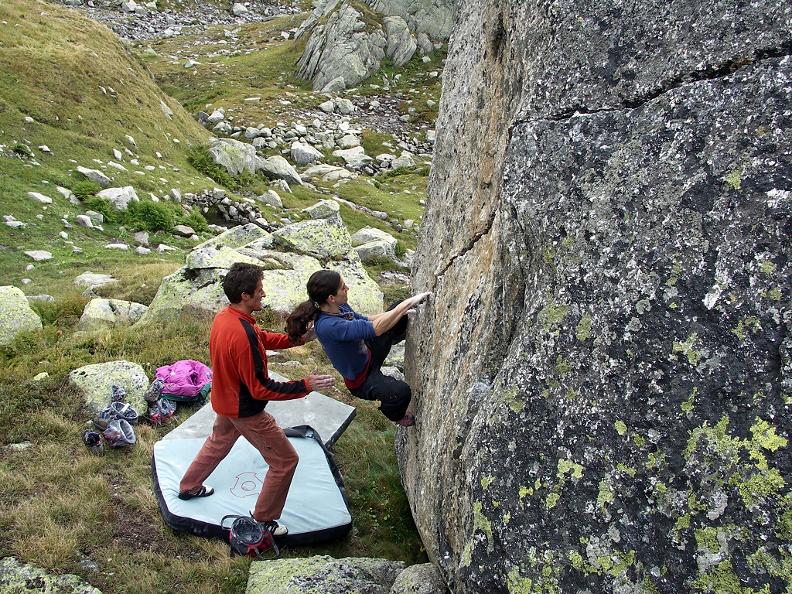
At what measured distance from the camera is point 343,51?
60.2 m

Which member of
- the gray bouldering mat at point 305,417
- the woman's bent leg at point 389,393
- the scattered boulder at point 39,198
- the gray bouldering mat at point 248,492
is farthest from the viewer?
the scattered boulder at point 39,198

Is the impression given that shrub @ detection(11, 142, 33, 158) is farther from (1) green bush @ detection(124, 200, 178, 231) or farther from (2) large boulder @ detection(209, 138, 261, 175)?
(2) large boulder @ detection(209, 138, 261, 175)

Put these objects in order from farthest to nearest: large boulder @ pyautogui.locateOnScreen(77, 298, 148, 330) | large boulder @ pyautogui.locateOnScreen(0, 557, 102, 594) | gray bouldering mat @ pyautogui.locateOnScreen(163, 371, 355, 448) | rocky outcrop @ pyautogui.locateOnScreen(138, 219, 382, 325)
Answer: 1. rocky outcrop @ pyautogui.locateOnScreen(138, 219, 382, 325)
2. large boulder @ pyautogui.locateOnScreen(77, 298, 148, 330)
3. gray bouldering mat @ pyautogui.locateOnScreen(163, 371, 355, 448)
4. large boulder @ pyautogui.locateOnScreen(0, 557, 102, 594)

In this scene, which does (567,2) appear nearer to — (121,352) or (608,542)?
(608,542)

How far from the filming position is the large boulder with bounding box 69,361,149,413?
11.3 m

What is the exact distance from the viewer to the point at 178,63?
6650cm

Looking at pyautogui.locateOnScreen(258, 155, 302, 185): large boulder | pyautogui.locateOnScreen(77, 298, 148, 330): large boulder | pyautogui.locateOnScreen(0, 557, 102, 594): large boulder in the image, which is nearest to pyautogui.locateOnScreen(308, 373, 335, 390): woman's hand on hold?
pyautogui.locateOnScreen(0, 557, 102, 594): large boulder

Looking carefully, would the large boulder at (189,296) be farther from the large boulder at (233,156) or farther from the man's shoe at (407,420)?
the large boulder at (233,156)

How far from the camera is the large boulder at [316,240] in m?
19.6

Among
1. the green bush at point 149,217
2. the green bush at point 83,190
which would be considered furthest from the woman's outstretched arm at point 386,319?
the green bush at point 83,190

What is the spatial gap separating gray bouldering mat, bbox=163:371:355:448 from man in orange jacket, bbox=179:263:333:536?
239cm

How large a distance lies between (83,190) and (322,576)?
21.9m

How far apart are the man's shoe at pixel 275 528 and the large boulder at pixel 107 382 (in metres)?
4.39

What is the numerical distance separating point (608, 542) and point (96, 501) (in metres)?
7.48
